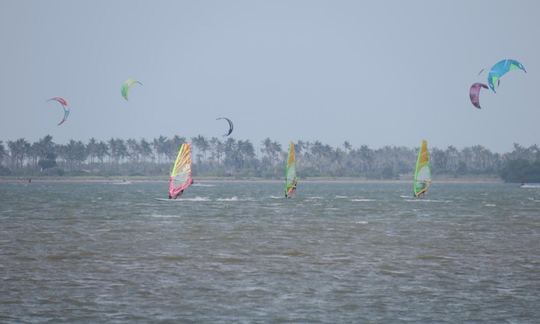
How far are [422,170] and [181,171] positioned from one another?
27339 mm

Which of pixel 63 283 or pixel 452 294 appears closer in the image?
pixel 452 294

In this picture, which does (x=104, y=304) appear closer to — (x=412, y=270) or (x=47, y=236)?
(x=412, y=270)

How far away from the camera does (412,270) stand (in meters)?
32.2

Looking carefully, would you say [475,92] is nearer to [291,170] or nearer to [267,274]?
[291,170]

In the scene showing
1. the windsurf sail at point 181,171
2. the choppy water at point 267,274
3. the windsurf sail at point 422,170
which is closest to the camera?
the choppy water at point 267,274

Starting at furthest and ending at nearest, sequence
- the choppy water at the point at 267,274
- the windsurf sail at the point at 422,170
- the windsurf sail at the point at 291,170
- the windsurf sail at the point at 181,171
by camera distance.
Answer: the windsurf sail at the point at 291,170
the windsurf sail at the point at 422,170
the windsurf sail at the point at 181,171
the choppy water at the point at 267,274

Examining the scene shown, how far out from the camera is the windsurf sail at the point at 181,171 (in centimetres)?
7844

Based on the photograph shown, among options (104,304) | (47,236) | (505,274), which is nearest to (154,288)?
(104,304)

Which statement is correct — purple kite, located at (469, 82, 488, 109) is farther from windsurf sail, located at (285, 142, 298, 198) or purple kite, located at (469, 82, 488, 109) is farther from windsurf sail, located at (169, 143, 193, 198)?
windsurf sail, located at (169, 143, 193, 198)

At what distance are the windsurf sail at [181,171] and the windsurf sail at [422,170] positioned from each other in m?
22.9

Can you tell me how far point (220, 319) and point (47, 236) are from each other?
27.1m

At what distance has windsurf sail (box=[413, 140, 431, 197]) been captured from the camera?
90.6 m

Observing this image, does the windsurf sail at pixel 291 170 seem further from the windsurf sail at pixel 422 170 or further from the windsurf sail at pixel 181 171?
the windsurf sail at pixel 422 170

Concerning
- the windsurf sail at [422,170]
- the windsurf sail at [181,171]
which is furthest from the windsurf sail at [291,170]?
the windsurf sail at [422,170]
